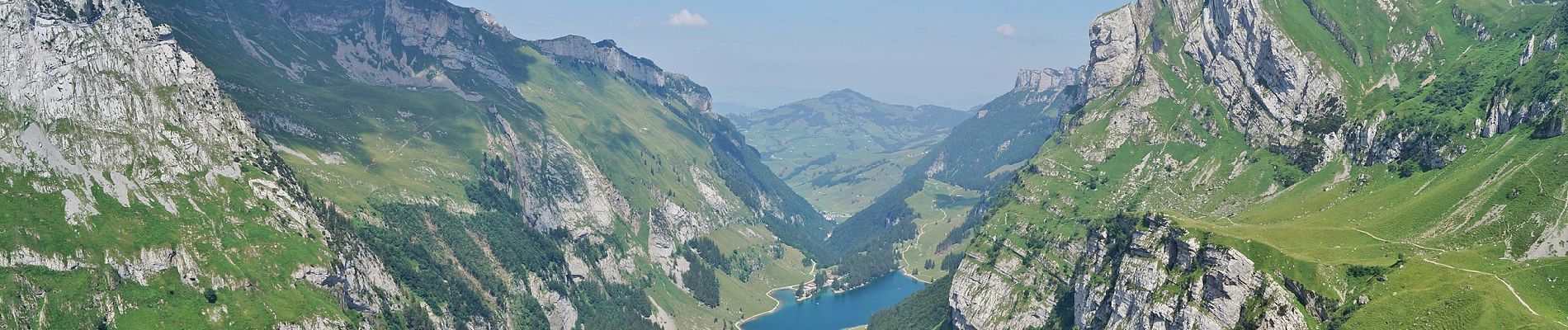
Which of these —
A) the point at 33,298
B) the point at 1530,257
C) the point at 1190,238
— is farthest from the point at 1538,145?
the point at 33,298

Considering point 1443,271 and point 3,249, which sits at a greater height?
point 1443,271

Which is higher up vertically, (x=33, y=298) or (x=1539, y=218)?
(x=1539, y=218)

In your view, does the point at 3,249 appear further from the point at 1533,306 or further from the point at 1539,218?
the point at 1539,218

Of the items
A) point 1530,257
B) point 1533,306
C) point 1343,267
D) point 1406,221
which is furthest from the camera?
point 1406,221

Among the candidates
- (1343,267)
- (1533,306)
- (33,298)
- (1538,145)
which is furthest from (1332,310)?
(33,298)

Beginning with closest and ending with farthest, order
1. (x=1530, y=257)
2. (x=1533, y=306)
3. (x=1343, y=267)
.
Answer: (x=1533, y=306) < (x=1530, y=257) < (x=1343, y=267)

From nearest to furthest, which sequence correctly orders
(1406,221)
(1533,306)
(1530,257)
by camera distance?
(1533,306), (1530,257), (1406,221)

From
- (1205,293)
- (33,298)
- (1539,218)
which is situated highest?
(1539,218)

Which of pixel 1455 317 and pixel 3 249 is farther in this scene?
pixel 3 249

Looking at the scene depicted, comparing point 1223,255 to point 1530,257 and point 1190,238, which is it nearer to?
point 1190,238
